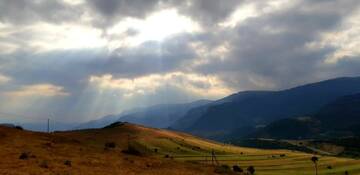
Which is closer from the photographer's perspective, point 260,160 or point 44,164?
point 44,164

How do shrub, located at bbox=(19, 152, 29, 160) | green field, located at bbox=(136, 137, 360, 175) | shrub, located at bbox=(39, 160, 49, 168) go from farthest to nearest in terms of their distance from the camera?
green field, located at bbox=(136, 137, 360, 175) < shrub, located at bbox=(19, 152, 29, 160) < shrub, located at bbox=(39, 160, 49, 168)

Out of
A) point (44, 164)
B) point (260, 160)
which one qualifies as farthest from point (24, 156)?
point (260, 160)

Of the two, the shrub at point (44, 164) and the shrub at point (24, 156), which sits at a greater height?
the shrub at point (24, 156)

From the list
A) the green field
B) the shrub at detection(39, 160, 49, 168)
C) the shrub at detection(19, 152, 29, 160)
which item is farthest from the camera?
the green field

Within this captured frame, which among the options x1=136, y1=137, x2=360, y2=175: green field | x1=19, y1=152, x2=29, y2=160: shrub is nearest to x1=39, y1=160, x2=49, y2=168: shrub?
x1=19, y1=152, x2=29, y2=160: shrub

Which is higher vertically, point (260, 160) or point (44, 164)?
point (44, 164)

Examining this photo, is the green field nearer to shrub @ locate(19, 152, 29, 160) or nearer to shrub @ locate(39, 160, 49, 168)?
shrub @ locate(19, 152, 29, 160)

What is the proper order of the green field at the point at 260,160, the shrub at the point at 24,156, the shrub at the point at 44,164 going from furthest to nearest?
the green field at the point at 260,160 < the shrub at the point at 24,156 < the shrub at the point at 44,164

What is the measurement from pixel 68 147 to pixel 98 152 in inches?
207

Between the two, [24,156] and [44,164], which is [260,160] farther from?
[44,164]

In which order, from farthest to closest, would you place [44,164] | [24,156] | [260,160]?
[260,160], [24,156], [44,164]

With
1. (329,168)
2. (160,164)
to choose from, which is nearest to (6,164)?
(160,164)

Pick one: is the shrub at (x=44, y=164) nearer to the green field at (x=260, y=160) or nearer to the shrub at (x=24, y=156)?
the shrub at (x=24, y=156)

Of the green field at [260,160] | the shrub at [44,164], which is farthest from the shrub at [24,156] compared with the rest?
the green field at [260,160]
